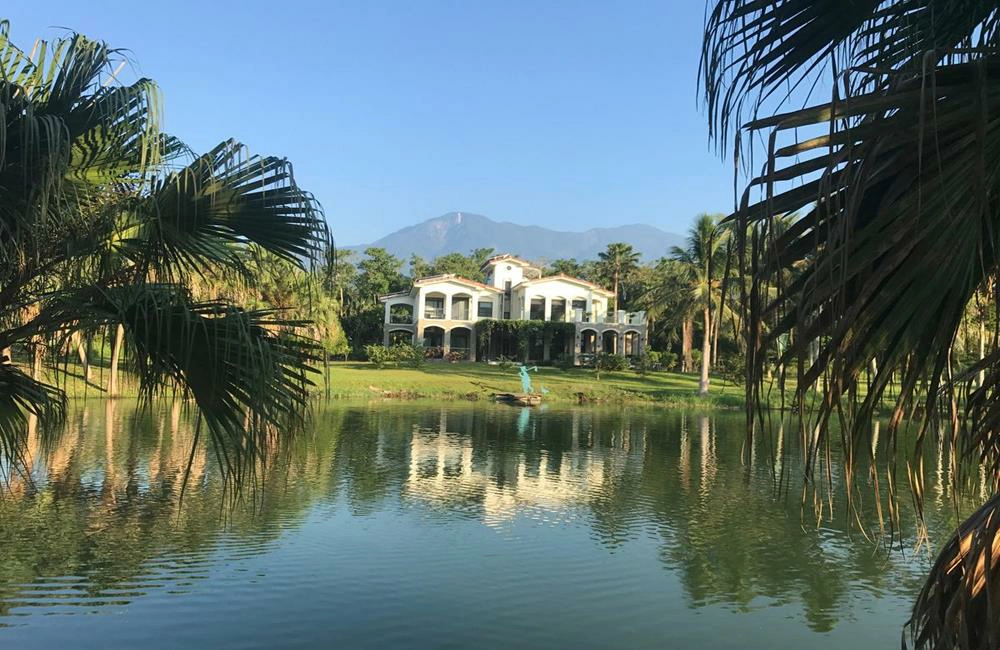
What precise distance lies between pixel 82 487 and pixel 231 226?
31.1 feet

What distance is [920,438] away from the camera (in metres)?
2.11

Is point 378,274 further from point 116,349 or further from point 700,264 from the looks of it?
point 116,349

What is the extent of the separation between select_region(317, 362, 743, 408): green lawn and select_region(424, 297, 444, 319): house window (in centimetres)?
719

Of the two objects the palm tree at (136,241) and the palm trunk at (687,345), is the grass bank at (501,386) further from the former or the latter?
the palm tree at (136,241)

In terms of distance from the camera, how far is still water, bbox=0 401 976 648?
6.90m

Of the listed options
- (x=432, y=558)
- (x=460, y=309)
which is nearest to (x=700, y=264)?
(x=460, y=309)

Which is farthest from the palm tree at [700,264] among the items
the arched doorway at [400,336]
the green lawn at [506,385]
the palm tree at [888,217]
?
the palm tree at [888,217]

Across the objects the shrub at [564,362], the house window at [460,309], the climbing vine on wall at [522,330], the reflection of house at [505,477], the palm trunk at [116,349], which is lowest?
the reflection of house at [505,477]

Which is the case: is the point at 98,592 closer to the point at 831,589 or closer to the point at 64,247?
the point at 64,247

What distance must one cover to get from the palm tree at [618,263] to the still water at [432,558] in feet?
122

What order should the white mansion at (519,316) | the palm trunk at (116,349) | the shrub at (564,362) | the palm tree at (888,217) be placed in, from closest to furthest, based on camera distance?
the palm tree at (888,217), the palm trunk at (116,349), the shrub at (564,362), the white mansion at (519,316)

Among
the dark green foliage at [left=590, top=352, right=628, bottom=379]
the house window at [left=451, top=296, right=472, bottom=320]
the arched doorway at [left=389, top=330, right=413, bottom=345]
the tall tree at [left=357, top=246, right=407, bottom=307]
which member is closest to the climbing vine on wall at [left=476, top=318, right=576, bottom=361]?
the house window at [left=451, top=296, right=472, bottom=320]

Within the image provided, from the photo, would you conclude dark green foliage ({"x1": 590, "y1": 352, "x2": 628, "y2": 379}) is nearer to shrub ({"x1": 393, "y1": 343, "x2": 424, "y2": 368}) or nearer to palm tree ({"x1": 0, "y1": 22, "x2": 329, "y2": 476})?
shrub ({"x1": 393, "y1": 343, "x2": 424, "y2": 368})

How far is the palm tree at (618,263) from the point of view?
5191 cm
